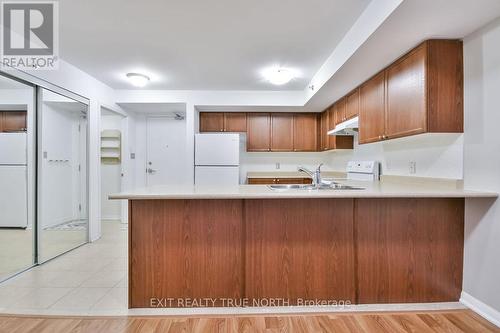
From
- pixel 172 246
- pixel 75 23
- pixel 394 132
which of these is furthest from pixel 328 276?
pixel 75 23

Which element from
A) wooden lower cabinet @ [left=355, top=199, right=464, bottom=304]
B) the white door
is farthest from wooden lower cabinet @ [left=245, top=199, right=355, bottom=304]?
the white door

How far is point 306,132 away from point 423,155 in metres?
2.36

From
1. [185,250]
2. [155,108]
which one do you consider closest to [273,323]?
[185,250]

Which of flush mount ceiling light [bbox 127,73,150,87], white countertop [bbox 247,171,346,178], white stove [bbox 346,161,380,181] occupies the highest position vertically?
flush mount ceiling light [bbox 127,73,150,87]

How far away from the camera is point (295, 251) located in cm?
197

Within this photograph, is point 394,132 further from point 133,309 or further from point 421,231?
point 133,309

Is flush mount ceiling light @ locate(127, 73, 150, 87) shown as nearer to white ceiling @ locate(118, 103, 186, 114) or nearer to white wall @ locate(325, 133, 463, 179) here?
white ceiling @ locate(118, 103, 186, 114)

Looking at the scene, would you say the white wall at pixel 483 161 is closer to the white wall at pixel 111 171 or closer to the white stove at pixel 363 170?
the white stove at pixel 363 170

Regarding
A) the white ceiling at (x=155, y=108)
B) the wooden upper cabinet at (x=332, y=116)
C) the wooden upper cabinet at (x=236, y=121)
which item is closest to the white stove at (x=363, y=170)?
the wooden upper cabinet at (x=332, y=116)

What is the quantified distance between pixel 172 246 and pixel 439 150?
235 cm

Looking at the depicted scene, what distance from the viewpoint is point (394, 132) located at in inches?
92.4

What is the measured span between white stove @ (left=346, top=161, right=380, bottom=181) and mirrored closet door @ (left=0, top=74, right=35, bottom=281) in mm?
3808

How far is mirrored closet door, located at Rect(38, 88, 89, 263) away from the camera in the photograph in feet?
9.32

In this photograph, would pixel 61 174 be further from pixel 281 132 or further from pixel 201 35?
pixel 281 132
